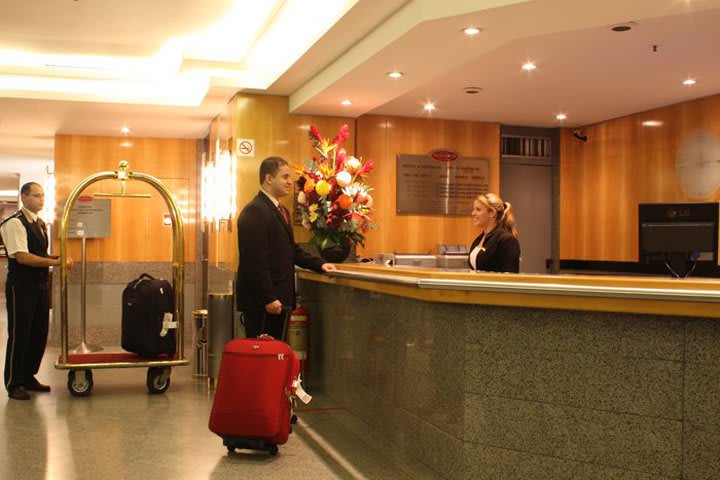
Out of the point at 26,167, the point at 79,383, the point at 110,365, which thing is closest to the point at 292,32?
the point at 110,365

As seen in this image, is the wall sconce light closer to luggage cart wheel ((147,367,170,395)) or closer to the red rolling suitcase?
luggage cart wheel ((147,367,170,395))

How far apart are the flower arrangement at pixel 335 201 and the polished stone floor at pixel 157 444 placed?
4.52ft

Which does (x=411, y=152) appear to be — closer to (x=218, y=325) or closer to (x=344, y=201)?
(x=344, y=201)

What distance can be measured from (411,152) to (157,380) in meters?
3.63

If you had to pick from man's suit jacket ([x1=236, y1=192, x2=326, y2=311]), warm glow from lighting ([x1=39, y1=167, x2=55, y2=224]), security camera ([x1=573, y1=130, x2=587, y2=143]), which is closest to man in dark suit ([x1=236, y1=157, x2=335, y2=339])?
man's suit jacket ([x1=236, y1=192, x2=326, y2=311])

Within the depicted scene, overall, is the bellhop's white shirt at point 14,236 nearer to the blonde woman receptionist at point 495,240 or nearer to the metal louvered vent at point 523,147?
the blonde woman receptionist at point 495,240

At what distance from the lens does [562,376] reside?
3.64 m

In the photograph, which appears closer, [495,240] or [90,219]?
[495,240]

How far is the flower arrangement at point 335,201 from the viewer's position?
22.1 ft

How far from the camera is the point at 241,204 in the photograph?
755cm

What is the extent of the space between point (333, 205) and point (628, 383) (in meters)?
3.65

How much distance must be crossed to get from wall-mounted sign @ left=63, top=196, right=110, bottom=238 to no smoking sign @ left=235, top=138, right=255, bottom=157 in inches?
137

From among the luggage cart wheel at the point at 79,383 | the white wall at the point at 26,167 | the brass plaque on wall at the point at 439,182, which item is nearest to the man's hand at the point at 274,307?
the luggage cart wheel at the point at 79,383

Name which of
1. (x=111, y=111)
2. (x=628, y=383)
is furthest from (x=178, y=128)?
(x=628, y=383)
